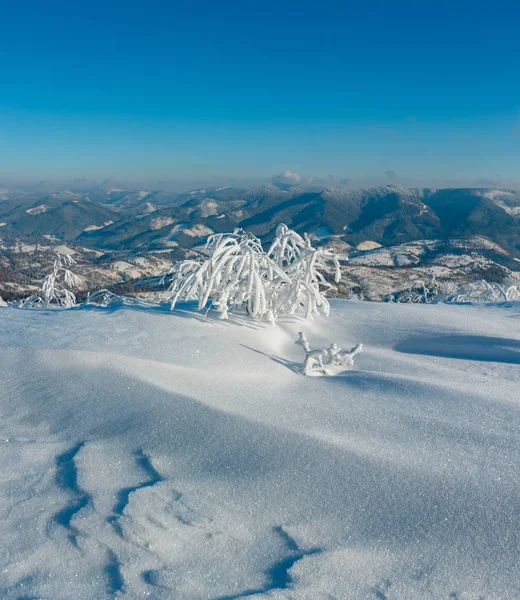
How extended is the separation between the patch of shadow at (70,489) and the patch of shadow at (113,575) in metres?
0.35

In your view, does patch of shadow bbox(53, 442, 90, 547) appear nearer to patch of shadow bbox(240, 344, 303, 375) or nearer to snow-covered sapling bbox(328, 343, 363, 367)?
patch of shadow bbox(240, 344, 303, 375)

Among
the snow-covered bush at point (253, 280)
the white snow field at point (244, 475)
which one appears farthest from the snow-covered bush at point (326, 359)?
the snow-covered bush at point (253, 280)

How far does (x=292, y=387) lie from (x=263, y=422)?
5.09ft

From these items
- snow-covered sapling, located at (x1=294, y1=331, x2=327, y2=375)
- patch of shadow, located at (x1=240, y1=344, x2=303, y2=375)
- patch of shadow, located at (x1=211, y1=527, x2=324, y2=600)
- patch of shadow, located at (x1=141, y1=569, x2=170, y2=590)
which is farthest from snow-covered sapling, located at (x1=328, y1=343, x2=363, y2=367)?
patch of shadow, located at (x1=141, y1=569, x2=170, y2=590)

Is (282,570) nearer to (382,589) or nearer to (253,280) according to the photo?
(382,589)

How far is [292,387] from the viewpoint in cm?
627

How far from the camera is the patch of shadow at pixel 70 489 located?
327 cm

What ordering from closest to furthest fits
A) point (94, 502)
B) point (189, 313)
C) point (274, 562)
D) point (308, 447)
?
point (274, 562) → point (94, 502) → point (308, 447) → point (189, 313)

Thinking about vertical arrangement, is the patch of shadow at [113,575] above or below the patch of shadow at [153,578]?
below

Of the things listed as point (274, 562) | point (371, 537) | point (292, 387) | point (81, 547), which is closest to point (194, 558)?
point (274, 562)

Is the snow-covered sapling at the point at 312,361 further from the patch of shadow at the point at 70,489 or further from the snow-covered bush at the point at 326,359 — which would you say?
the patch of shadow at the point at 70,489

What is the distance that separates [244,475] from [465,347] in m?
6.84

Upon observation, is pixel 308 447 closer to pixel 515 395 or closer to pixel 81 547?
pixel 81 547

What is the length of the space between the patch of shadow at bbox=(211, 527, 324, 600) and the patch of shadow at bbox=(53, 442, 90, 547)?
1.44 metres
